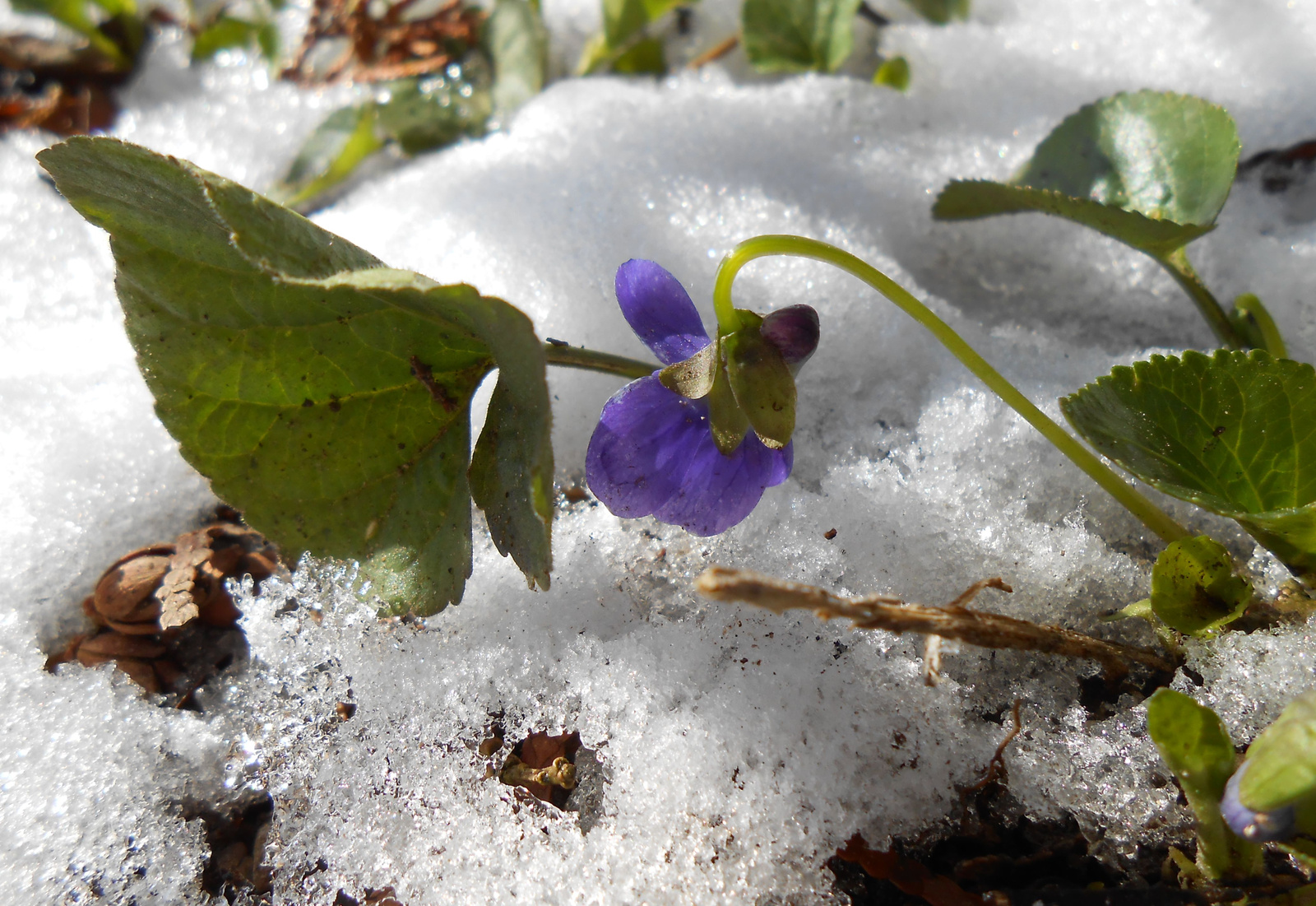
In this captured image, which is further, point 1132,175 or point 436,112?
point 436,112

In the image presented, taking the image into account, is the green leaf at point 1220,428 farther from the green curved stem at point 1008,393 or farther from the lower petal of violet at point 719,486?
the lower petal of violet at point 719,486

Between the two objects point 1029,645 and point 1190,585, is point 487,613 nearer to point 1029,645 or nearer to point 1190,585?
point 1029,645

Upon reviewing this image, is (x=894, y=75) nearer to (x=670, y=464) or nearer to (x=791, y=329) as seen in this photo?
(x=791, y=329)

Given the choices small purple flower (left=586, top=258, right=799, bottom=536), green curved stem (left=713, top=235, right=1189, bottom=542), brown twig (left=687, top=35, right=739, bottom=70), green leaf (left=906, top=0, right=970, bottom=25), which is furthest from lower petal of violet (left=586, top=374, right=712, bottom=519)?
green leaf (left=906, top=0, right=970, bottom=25)

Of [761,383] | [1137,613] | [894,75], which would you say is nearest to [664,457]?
[761,383]

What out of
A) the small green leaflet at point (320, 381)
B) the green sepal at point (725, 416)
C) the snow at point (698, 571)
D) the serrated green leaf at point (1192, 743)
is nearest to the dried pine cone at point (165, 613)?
the snow at point (698, 571)

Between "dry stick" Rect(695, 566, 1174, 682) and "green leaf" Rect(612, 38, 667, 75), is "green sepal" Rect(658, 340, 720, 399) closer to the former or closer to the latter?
"dry stick" Rect(695, 566, 1174, 682)

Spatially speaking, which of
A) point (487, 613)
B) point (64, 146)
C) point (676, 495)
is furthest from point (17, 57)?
point (676, 495)
